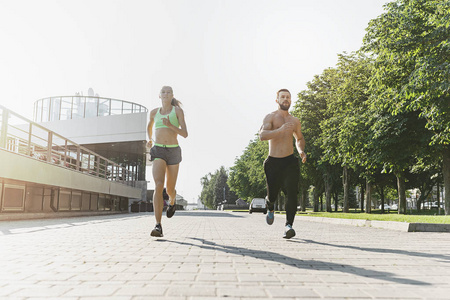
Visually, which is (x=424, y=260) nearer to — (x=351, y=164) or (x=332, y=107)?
(x=351, y=164)

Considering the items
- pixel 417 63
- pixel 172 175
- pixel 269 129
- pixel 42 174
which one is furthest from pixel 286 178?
pixel 417 63

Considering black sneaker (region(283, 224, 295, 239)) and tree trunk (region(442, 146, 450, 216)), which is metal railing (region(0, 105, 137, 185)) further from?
tree trunk (region(442, 146, 450, 216))

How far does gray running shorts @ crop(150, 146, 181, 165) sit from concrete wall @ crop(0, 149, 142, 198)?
20.4 ft

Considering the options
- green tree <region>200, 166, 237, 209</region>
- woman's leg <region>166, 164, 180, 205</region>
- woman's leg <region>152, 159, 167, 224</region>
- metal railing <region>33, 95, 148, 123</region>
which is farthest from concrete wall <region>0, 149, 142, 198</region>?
green tree <region>200, 166, 237, 209</region>

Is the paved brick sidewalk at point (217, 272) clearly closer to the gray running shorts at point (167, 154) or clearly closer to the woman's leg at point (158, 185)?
the woman's leg at point (158, 185)

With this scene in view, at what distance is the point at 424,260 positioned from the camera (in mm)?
4715

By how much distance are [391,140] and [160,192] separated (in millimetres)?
16670

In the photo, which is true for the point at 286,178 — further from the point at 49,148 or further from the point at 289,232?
the point at 49,148

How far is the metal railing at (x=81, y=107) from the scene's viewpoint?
125ft

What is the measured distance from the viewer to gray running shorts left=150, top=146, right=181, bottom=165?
22.2 ft

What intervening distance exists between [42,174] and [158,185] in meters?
8.48

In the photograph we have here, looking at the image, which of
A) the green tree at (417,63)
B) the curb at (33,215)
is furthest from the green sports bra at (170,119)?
the green tree at (417,63)

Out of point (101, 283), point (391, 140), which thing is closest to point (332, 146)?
point (391, 140)

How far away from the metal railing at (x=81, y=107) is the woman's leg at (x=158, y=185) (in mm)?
32397
